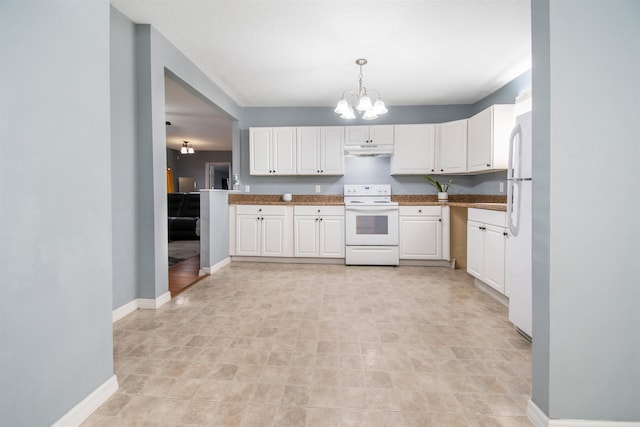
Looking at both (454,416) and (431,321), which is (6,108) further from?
(431,321)

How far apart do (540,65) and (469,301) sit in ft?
7.09

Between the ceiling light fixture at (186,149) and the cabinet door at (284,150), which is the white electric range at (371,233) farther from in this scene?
the ceiling light fixture at (186,149)

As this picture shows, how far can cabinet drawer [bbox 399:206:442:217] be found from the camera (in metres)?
3.98

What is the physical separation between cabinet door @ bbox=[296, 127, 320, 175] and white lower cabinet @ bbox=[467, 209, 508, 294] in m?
2.24

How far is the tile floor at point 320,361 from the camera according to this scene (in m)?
1.28

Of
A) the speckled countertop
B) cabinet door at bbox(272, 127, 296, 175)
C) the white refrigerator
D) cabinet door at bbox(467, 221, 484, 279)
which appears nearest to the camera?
the white refrigerator

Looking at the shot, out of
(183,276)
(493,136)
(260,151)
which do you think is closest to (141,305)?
(183,276)

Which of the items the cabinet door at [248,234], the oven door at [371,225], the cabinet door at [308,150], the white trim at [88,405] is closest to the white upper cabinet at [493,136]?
the oven door at [371,225]

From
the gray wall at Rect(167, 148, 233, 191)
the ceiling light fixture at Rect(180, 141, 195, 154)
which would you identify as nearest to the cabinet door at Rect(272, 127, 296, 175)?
the ceiling light fixture at Rect(180, 141, 195, 154)

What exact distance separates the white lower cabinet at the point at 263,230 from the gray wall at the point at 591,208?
3319mm

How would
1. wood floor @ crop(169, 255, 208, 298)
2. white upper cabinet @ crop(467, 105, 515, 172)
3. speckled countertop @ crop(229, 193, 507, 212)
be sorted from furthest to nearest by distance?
speckled countertop @ crop(229, 193, 507, 212), white upper cabinet @ crop(467, 105, 515, 172), wood floor @ crop(169, 255, 208, 298)

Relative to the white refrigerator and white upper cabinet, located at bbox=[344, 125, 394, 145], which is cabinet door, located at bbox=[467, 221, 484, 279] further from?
white upper cabinet, located at bbox=[344, 125, 394, 145]

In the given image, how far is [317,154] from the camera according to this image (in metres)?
4.30

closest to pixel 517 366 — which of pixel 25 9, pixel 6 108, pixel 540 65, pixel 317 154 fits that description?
pixel 540 65
